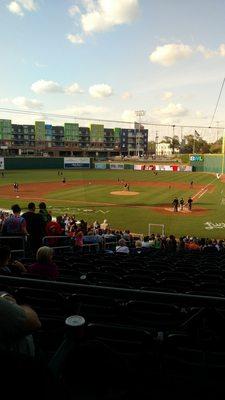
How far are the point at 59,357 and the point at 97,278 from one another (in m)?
3.21

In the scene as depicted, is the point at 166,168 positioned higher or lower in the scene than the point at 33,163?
lower

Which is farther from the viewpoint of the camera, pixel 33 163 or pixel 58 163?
pixel 58 163

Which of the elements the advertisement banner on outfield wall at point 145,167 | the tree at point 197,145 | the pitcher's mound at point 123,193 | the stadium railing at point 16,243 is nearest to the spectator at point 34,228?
the stadium railing at point 16,243

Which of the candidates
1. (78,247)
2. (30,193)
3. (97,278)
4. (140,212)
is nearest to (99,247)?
(78,247)

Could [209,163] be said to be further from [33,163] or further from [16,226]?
[16,226]

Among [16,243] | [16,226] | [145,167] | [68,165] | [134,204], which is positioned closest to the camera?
[16,226]

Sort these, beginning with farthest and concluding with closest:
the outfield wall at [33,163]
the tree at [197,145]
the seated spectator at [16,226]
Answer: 1. the tree at [197,145]
2. the outfield wall at [33,163]
3. the seated spectator at [16,226]

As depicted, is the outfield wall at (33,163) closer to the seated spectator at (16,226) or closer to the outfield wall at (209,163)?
the outfield wall at (209,163)

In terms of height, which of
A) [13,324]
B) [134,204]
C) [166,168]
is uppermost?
[166,168]

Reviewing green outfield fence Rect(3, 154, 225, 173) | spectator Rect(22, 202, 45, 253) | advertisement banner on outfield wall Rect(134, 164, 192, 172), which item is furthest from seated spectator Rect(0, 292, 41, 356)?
advertisement banner on outfield wall Rect(134, 164, 192, 172)

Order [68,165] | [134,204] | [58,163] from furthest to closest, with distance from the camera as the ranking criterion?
[68,165] < [58,163] < [134,204]

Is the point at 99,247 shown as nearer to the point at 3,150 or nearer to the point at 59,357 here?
the point at 59,357

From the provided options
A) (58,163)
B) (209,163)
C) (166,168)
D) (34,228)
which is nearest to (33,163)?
(58,163)

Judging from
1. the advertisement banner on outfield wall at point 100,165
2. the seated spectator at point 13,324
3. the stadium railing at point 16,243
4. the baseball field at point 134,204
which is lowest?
the baseball field at point 134,204
